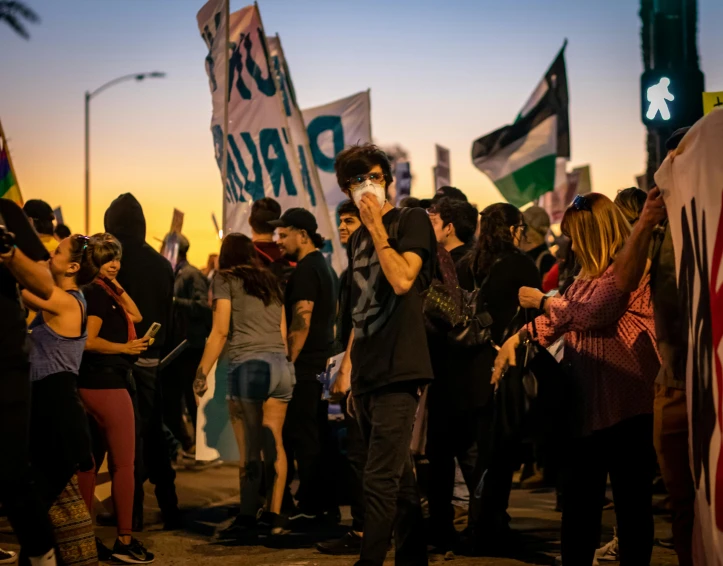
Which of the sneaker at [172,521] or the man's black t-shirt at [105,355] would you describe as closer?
the man's black t-shirt at [105,355]

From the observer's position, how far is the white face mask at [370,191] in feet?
19.3

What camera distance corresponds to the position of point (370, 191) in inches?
231

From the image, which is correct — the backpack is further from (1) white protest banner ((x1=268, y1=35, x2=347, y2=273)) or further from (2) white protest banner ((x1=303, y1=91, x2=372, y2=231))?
(2) white protest banner ((x1=303, y1=91, x2=372, y2=231))

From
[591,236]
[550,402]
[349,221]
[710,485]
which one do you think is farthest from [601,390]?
[349,221]

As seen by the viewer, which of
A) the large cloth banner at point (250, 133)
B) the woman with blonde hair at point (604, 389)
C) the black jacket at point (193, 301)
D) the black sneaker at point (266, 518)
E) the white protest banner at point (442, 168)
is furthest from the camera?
the white protest banner at point (442, 168)

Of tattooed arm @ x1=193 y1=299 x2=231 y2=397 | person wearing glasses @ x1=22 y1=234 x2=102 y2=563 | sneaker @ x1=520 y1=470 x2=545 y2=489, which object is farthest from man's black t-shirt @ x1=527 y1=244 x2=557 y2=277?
person wearing glasses @ x1=22 y1=234 x2=102 y2=563

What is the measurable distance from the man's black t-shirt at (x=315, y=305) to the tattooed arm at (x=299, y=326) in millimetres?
43

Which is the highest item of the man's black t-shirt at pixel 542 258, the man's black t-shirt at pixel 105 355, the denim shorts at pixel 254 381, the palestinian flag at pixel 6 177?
the palestinian flag at pixel 6 177

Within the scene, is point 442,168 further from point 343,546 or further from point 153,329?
point 343,546

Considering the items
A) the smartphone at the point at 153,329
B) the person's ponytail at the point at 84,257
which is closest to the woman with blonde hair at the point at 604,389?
the person's ponytail at the point at 84,257

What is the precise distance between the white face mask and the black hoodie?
2705mm

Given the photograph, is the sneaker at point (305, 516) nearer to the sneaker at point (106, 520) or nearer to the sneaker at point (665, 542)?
the sneaker at point (106, 520)

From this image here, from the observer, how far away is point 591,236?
5641 mm

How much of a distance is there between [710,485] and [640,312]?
1.32 m
